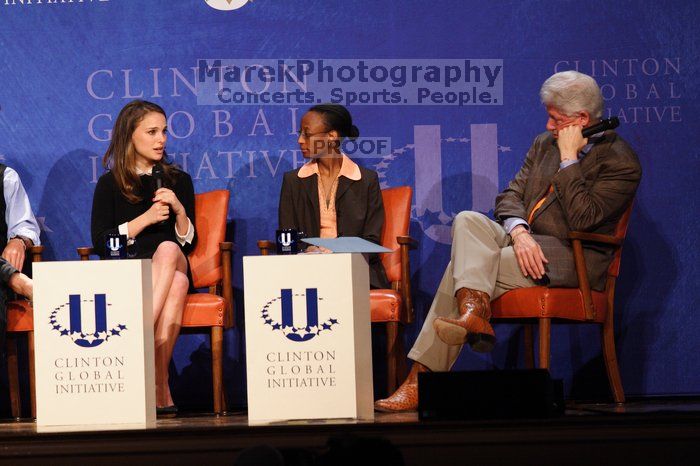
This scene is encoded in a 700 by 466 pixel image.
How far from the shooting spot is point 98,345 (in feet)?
10.1

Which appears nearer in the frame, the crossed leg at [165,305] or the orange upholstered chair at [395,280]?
the crossed leg at [165,305]

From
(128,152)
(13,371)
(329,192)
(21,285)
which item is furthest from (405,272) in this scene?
(13,371)

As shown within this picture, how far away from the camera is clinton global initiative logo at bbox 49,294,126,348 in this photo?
307 cm

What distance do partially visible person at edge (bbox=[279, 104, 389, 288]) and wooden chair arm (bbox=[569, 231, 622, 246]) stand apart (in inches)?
36.4

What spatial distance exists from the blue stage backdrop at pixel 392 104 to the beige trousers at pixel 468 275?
1.07 m

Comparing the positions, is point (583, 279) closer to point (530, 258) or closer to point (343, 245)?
point (530, 258)

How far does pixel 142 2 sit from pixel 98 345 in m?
2.42

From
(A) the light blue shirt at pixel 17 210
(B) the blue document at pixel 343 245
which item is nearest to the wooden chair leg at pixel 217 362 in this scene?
(A) the light blue shirt at pixel 17 210

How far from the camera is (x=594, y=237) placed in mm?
3895

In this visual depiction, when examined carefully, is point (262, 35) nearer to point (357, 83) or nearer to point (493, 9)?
point (357, 83)

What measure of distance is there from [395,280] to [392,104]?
1001 millimetres

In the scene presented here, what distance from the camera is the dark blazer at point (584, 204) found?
390 cm

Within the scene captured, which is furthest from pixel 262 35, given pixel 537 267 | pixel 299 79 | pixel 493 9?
pixel 537 267

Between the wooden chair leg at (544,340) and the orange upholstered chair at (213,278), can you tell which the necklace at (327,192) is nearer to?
the orange upholstered chair at (213,278)
